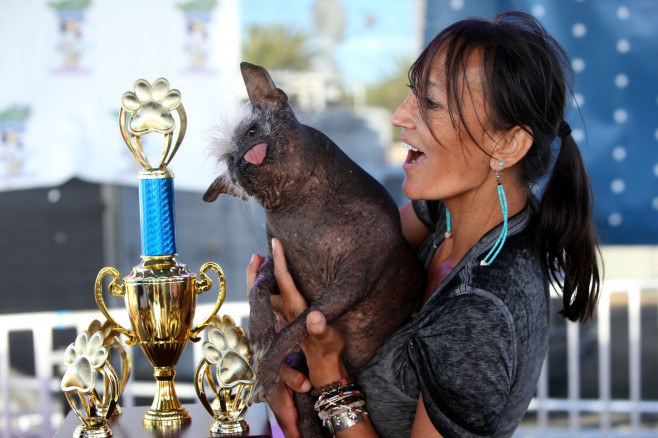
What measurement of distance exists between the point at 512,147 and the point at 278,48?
1.98m

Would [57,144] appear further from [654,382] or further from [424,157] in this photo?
[654,382]

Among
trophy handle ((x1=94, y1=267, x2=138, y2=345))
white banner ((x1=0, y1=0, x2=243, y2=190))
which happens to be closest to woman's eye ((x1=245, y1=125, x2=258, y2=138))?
trophy handle ((x1=94, y1=267, x2=138, y2=345))

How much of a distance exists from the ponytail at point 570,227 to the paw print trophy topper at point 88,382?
0.87 meters

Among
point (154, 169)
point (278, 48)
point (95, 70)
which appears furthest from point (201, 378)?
point (278, 48)

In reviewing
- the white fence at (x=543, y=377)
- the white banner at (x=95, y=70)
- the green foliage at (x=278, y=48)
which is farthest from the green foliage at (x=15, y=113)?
the green foliage at (x=278, y=48)

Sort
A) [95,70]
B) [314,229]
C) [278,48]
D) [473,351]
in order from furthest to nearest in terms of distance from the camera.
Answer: [278,48] < [95,70] < [314,229] < [473,351]

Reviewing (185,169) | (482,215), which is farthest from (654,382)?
(482,215)

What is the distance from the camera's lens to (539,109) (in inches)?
50.1

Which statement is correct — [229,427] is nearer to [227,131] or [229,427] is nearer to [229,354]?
[229,354]

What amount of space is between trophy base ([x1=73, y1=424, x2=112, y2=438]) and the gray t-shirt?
49 cm

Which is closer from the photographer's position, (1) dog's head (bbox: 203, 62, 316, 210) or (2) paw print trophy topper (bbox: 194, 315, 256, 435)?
(1) dog's head (bbox: 203, 62, 316, 210)

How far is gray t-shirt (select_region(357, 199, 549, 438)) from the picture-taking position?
116 cm

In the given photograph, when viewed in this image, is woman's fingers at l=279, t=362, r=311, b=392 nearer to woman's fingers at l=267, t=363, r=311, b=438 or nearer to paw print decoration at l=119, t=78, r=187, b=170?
woman's fingers at l=267, t=363, r=311, b=438

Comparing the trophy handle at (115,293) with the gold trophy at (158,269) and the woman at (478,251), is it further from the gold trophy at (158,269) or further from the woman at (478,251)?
the woman at (478,251)
